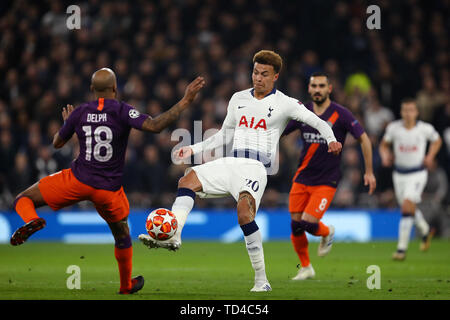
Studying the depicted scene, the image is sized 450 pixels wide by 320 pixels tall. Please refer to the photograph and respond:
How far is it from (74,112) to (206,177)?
1.49 meters

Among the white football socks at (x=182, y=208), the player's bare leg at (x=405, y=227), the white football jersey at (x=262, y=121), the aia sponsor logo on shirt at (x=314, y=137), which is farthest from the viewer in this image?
the player's bare leg at (x=405, y=227)

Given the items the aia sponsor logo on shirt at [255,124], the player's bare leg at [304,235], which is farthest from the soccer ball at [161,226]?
the player's bare leg at [304,235]

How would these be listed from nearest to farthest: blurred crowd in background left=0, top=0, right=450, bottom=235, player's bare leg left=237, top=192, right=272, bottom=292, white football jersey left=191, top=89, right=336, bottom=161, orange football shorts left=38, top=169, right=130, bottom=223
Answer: orange football shorts left=38, top=169, right=130, bottom=223
player's bare leg left=237, top=192, right=272, bottom=292
white football jersey left=191, top=89, right=336, bottom=161
blurred crowd in background left=0, top=0, right=450, bottom=235

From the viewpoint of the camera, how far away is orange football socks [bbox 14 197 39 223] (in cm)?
722

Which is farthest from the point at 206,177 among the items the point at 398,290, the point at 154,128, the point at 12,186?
the point at 12,186

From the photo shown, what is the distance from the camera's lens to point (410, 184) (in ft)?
44.9

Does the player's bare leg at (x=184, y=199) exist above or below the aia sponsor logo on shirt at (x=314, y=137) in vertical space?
below

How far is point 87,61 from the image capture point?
60.4 feet

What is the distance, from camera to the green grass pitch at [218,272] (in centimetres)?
777

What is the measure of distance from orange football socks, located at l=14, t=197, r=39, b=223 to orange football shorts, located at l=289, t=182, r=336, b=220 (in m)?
3.76

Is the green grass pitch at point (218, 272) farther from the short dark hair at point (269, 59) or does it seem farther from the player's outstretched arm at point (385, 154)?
the short dark hair at point (269, 59)

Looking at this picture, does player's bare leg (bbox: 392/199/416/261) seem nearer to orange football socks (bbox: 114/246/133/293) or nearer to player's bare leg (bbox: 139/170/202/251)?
player's bare leg (bbox: 139/170/202/251)

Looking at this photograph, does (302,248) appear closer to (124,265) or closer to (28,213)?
(124,265)

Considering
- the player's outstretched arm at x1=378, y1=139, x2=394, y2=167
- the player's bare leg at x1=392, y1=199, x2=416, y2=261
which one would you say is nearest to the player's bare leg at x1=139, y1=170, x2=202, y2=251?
the player's bare leg at x1=392, y1=199, x2=416, y2=261
